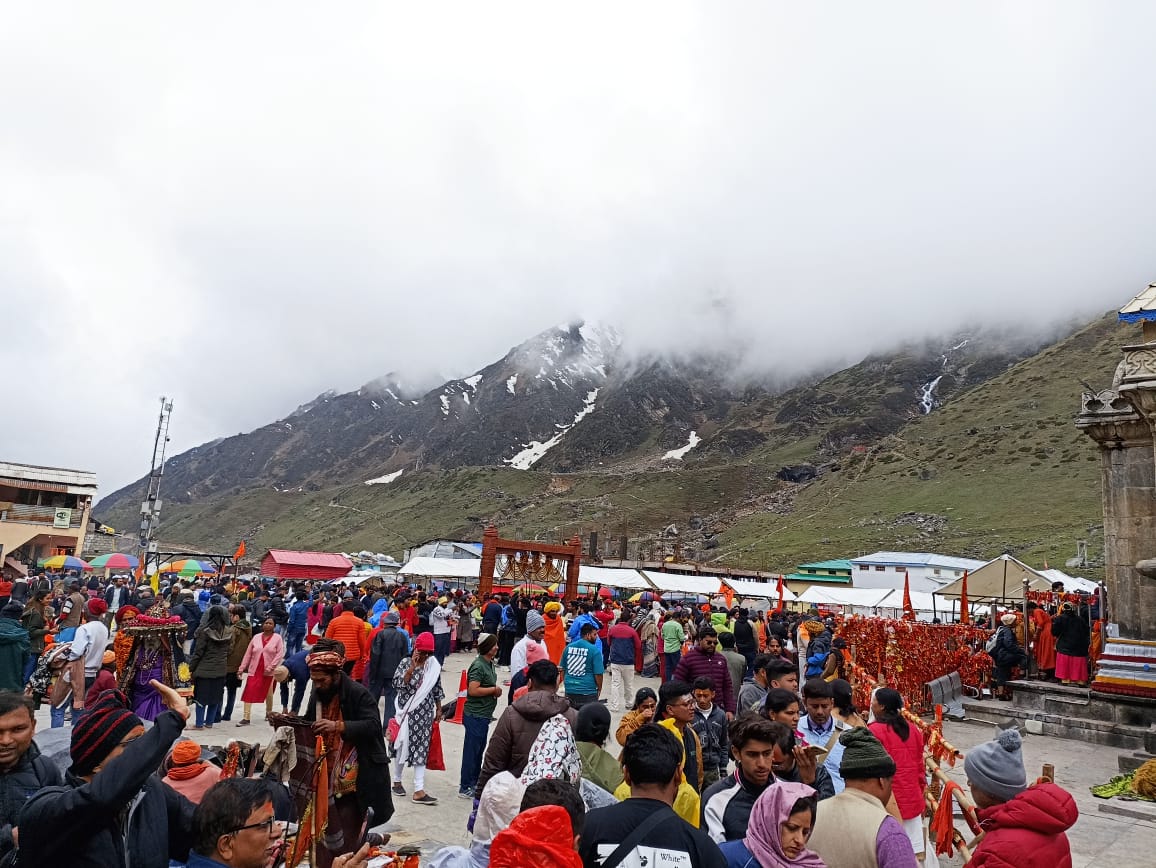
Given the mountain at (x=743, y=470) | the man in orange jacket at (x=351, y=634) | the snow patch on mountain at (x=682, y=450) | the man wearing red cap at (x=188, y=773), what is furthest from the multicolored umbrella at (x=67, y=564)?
the snow patch on mountain at (x=682, y=450)

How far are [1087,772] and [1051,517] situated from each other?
48.3 m

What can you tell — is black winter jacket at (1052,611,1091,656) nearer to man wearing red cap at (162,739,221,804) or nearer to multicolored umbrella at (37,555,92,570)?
man wearing red cap at (162,739,221,804)

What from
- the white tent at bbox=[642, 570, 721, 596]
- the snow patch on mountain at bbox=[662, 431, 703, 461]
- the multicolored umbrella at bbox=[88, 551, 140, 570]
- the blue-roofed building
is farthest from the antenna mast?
the snow patch on mountain at bbox=[662, 431, 703, 461]

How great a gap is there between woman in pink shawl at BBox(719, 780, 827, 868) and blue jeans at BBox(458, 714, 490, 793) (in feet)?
14.0

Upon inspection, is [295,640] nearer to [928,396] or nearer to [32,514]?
[32,514]

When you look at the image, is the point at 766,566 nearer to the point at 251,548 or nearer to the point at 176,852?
the point at 176,852

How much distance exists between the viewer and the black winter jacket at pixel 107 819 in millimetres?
2209

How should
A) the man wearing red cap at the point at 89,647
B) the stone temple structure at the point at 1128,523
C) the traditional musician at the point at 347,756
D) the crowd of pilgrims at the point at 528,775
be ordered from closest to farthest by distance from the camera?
the crowd of pilgrims at the point at 528,775
the traditional musician at the point at 347,756
the man wearing red cap at the point at 89,647
the stone temple structure at the point at 1128,523

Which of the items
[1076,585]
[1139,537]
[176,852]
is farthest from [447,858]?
[1076,585]

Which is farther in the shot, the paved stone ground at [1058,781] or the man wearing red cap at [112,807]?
the paved stone ground at [1058,781]

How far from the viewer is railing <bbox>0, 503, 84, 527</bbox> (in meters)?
43.0

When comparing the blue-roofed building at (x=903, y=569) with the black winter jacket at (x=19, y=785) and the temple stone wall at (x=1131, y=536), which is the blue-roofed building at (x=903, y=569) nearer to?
the temple stone wall at (x=1131, y=536)

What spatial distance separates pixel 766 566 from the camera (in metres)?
61.7

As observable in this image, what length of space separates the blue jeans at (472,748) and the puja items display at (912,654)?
796 centimetres
